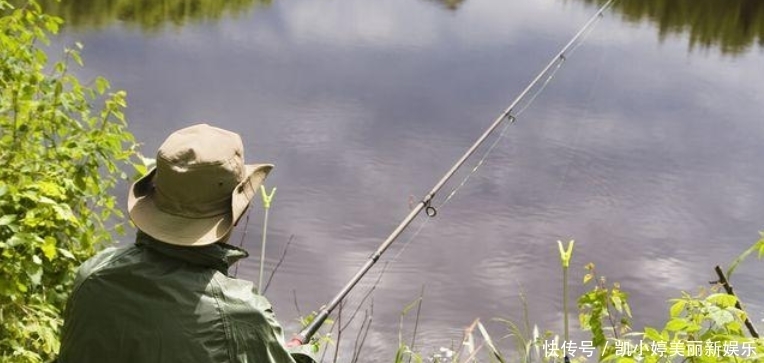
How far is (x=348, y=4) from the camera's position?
1082cm

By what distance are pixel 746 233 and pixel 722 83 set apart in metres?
3.44

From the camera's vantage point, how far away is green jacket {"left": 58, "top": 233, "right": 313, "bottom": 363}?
5.00 feet

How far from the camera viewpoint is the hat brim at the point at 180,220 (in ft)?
5.09

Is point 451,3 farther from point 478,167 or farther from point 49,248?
point 49,248

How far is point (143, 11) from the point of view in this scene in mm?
9320

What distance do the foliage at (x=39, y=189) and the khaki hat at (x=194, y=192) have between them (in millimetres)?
568

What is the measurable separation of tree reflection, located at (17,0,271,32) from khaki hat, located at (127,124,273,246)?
7.06 m

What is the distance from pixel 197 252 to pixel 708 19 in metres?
11.5

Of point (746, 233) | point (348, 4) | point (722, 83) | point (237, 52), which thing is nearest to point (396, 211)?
point (746, 233)

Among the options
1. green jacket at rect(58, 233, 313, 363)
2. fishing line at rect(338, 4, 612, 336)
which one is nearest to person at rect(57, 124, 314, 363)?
green jacket at rect(58, 233, 313, 363)

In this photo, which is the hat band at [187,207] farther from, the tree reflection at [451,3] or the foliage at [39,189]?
the tree reflection at [451,3]

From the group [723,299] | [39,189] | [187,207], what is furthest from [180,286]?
[723,299]

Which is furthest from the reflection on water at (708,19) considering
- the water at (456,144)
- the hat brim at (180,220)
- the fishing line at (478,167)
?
the hat brim at (180,220)

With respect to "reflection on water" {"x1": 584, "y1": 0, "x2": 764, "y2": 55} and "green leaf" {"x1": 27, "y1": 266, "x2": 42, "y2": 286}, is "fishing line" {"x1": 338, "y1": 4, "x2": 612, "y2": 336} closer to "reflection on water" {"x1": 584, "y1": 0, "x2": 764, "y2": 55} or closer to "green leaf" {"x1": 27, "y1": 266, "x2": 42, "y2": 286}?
"green leaf" {"x1": 27, "y1": 266, "x2": 42, "y2": 286}
